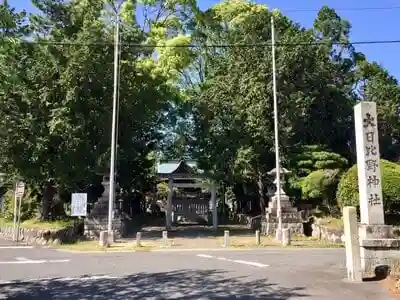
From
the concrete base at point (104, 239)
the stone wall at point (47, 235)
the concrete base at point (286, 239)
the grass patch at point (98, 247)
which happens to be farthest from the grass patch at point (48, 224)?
the concrete base at point (286, 239)

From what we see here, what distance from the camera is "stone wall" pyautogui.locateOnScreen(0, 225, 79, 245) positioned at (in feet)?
69.4

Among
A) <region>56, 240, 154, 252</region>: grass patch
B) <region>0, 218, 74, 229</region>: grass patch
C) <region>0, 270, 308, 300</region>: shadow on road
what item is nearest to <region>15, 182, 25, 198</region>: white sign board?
<region>0, 218, 74, 229</region>: grass patch

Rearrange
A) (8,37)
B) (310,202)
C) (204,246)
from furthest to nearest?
(310,202) < (204,246) < (8,37)

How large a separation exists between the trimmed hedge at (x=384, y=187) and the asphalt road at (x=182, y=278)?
5.00m

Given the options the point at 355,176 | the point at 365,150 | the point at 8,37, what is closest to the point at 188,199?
the point at 355,176

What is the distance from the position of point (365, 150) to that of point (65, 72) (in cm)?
1609

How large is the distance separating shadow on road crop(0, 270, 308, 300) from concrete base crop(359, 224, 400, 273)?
74.7 inches

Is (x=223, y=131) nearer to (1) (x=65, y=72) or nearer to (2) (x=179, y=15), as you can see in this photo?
(1) (x=65, y=72)

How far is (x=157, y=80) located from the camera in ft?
91.5

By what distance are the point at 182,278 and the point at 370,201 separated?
463 cm

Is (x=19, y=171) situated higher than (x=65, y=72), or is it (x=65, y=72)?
(x=65, y=72)

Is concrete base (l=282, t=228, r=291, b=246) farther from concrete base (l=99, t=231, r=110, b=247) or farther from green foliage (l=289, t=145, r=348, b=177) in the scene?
concrete base (l=99, t=231, r=110, b=247)

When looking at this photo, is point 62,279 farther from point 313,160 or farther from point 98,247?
point 313,160

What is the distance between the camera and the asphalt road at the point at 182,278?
28.6ft
